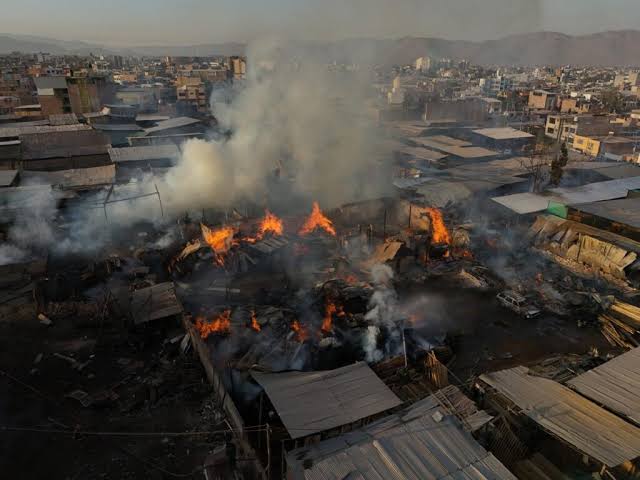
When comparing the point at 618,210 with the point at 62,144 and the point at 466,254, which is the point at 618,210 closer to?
the point at 466,254

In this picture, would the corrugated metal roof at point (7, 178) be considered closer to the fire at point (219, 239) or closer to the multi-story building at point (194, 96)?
the fire at point (219, 239)

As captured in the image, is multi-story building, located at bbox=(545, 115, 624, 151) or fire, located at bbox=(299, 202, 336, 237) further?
multi-story building, located at bbox=(545, 115, 624, 151)

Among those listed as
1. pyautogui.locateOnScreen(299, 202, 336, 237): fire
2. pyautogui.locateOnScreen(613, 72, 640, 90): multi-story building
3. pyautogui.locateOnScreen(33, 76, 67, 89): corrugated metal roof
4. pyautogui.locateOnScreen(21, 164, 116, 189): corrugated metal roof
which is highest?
pyautogui.locateOnScreen(613, 72, 640, 90): multi-story building

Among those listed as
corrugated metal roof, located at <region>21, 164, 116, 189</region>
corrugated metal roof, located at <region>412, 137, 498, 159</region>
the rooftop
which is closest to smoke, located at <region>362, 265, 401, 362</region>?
corrugated metal roof, located at <region>21, 164, 116, 189</region>

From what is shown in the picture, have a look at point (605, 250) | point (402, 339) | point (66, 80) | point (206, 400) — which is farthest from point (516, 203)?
point (66, 80)

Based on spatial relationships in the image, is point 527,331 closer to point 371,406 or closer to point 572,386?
point 572,386

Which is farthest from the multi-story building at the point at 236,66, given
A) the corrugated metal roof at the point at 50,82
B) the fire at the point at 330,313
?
the fire at the point at 330,313

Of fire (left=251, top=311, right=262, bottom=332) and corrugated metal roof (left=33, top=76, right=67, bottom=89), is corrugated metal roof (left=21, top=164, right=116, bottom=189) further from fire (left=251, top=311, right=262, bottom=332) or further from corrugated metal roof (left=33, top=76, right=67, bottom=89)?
corrugated metal roof (left=33, top=76, right=67, bottom=89)
